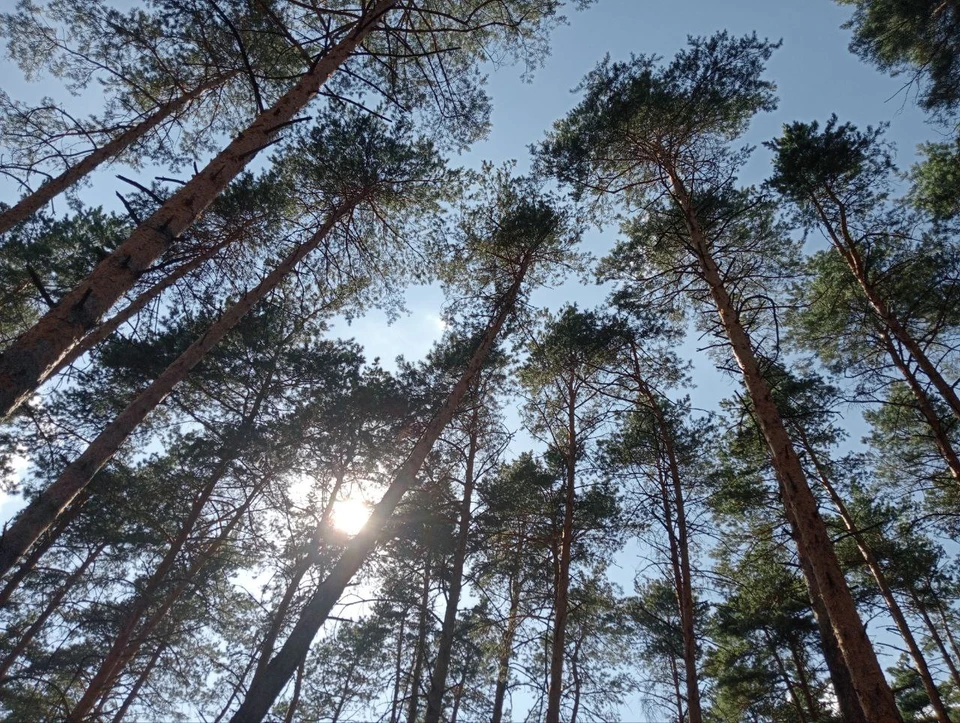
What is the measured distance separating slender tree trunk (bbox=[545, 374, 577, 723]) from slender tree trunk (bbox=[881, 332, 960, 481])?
6.78 meters

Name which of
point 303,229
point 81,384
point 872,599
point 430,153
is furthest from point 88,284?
point 872,599

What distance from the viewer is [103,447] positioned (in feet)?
19.7

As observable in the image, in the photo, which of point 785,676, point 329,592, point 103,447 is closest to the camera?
point 329,592

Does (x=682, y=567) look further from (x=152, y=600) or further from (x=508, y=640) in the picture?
(x=152, y=600)

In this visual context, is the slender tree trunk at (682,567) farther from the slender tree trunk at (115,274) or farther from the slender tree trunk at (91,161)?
the slender tree trunk at (91,161)

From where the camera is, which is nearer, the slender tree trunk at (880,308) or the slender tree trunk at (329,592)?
the slender tree trunk at (329,592)

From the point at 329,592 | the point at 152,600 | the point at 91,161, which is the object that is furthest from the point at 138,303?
the point at 329,592

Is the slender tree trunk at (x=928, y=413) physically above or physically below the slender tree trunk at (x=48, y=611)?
above

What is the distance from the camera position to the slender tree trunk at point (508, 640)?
993 centimetres

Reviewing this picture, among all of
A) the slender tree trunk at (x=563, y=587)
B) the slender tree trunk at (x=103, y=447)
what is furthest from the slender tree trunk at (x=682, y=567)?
the slender tree trunk at (x=103, y=447)

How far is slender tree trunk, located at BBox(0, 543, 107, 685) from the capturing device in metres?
11.2

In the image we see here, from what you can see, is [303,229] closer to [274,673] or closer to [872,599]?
[274,673]

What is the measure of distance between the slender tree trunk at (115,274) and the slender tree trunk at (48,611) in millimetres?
10615

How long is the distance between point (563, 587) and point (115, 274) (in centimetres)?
869
